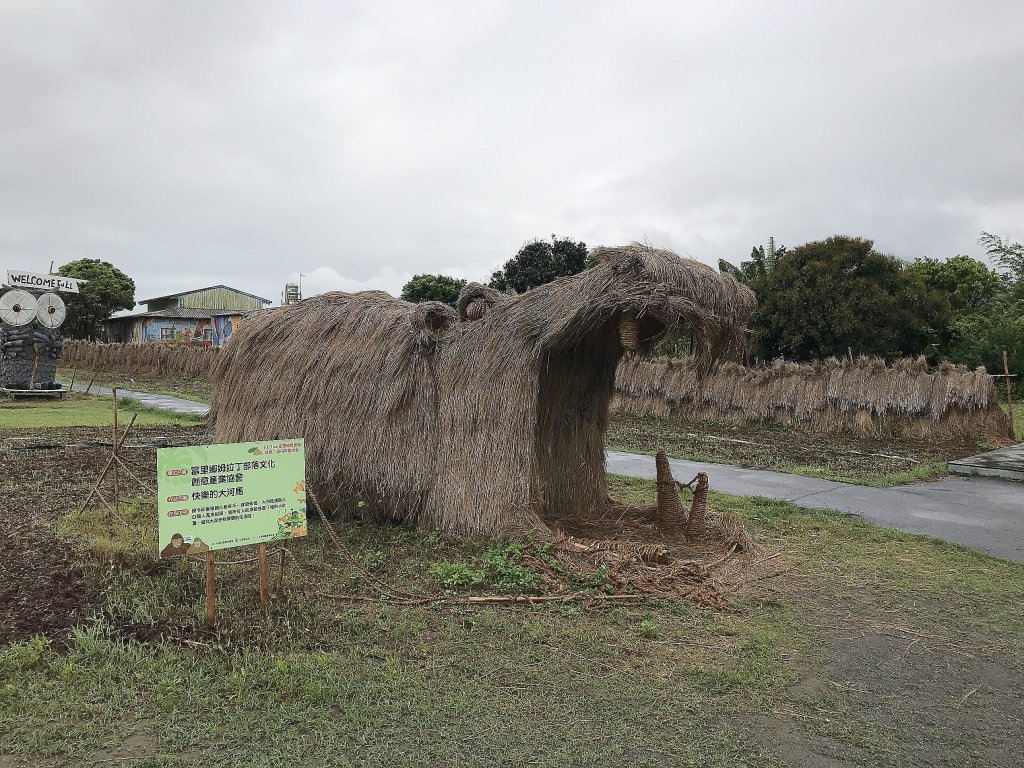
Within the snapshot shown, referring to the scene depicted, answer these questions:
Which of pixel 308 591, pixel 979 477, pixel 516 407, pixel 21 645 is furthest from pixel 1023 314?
pixel 21 645

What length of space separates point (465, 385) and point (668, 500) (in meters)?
2.36

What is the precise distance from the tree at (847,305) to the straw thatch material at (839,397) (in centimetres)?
531

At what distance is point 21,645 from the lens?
3938 mm

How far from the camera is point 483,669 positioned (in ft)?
12.8

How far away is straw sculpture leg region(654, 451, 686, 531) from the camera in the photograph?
22.2 feet

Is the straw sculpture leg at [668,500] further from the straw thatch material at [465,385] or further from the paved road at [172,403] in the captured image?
the paved road at [172,403]

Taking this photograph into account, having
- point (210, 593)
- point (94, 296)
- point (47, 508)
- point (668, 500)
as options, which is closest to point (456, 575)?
point (210, 593)

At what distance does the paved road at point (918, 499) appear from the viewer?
24.7 feet

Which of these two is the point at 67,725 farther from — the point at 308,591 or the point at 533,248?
the point at 533,248

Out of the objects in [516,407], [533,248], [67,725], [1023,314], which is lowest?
[67,725]

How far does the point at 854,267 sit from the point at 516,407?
2364 centimetres

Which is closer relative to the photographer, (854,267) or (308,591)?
(308,591)

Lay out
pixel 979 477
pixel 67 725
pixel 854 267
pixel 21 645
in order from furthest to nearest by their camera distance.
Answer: pixel 854 267 → pixel 979 477 → pixel 21 645 → pixel 67 725

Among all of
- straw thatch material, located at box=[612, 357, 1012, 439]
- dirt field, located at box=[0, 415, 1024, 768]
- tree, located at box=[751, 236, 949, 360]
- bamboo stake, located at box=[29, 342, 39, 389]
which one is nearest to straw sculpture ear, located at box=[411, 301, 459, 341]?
dirt field, located at box=[0, 415, 1024, 768]
